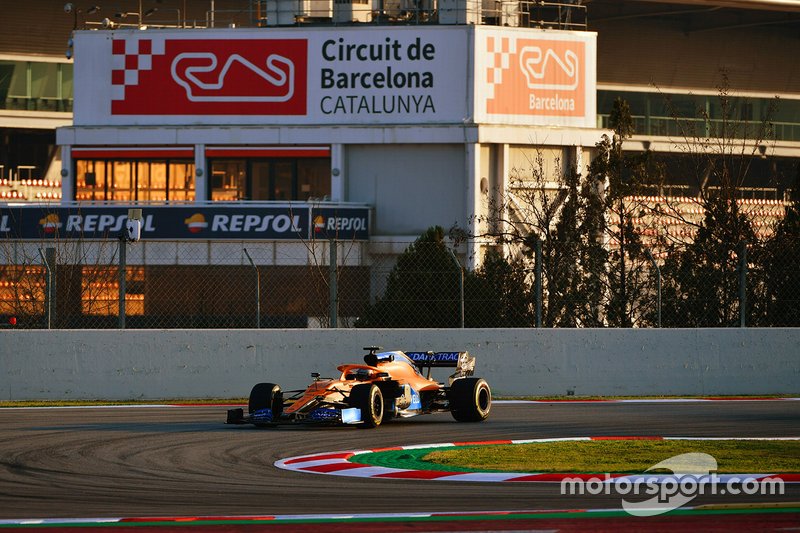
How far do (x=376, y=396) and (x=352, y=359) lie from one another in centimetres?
436

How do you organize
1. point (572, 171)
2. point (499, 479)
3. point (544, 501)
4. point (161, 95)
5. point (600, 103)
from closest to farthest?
1. point (544, 501)
2. point (499, 479)
3. point (572, 171)
4. point (161, 95)
5. point (600, 103)

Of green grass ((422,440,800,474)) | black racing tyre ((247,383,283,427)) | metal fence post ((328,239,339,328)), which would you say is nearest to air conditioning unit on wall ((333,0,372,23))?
metal fence post ((328,239,339,328))

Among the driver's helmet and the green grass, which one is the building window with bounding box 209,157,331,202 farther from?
the green grass

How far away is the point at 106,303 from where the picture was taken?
24.5 metres

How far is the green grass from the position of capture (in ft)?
40.6

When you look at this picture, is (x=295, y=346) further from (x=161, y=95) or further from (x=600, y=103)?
(x=600, y=103)

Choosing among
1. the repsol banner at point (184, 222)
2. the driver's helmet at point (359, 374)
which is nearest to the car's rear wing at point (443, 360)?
the driver's helmet at point (359, 374)

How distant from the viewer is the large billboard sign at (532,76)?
4278 cm

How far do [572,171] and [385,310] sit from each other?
47.3 feet

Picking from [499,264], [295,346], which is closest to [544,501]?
[295,346]

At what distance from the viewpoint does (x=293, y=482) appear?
11.5m

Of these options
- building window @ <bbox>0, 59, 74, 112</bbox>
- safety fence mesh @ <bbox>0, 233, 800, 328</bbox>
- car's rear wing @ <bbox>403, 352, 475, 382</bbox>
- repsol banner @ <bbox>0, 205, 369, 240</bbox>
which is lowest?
car's rear wing @ <bbox>403, 352, 475, 382</bbox>

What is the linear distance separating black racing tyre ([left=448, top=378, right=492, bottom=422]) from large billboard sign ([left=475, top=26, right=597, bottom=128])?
26.7 metres

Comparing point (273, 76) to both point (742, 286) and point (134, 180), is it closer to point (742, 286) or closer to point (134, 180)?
point (134, 180)
